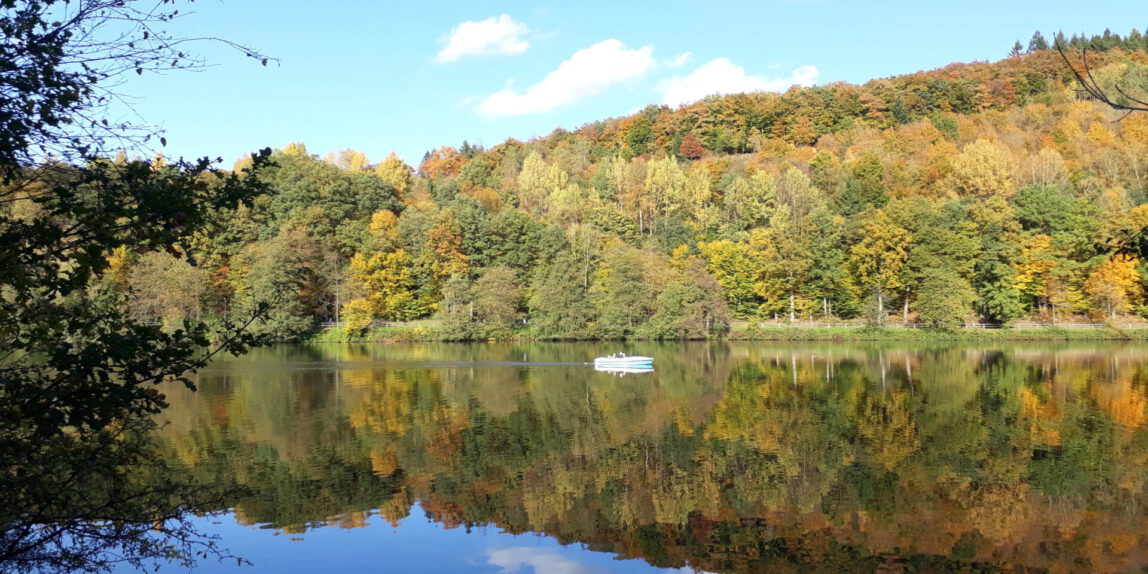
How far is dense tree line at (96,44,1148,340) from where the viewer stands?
170ft

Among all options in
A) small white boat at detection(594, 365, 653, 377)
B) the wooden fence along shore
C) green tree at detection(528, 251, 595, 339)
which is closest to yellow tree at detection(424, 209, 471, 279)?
the wooden fence along shore

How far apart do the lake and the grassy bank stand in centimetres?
1441

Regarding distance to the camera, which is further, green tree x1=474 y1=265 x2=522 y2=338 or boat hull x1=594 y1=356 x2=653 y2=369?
green tree x1=474 y1=265 x2=522 y2=338

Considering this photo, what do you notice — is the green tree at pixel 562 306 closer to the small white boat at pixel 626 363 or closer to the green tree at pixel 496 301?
the green tree at pixel 496 301

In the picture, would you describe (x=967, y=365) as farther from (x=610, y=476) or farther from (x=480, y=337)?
(x=480, y=337)

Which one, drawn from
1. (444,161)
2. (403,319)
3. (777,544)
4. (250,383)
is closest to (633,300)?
(403,319)

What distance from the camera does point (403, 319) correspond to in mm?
60344

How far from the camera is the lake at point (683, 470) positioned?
13250 millimetres

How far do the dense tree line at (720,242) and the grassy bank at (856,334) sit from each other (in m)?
0.91

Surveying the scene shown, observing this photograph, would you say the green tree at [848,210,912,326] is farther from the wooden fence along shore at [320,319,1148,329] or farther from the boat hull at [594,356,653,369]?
the boat hull at [594,356,653,369]

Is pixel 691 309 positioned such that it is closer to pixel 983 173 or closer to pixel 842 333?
pixel 842 333

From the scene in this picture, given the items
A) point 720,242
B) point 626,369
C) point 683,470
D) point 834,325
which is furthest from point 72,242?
point 720,242

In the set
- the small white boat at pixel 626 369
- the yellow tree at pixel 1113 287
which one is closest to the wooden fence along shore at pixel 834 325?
the yellow tree at pixel 1113 287

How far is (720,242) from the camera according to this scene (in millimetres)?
58406
